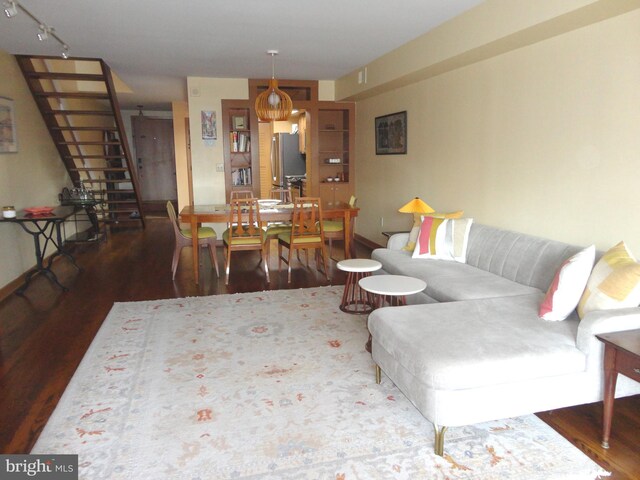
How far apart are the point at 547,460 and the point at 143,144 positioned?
11.0 m

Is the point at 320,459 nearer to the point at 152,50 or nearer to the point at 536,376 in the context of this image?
the point at 536,376

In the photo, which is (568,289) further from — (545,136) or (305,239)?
(305,239)

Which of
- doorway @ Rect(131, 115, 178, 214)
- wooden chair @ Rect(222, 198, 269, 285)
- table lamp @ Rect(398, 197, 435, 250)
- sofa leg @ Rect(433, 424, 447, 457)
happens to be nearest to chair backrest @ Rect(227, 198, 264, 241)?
wooden chair @ Rect(222, 198, 269, 285)

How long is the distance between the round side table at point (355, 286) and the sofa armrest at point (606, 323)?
1.67 metres

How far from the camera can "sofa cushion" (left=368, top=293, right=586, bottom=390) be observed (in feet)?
6.73

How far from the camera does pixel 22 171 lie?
5.21 meters

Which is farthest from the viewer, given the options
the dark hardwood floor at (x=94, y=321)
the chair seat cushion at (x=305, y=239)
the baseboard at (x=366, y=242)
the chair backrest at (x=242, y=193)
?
the baseboard at (x=366, y=242)

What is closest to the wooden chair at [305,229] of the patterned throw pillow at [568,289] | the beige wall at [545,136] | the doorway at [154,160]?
the beige wall at [545,136]

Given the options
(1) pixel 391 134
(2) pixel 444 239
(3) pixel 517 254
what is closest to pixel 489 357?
(3) pixel 517 254

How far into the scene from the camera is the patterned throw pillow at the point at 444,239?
3.91 metres

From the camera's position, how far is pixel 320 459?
2.05 m

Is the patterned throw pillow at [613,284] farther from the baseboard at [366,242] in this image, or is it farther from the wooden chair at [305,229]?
the baseboard at [366,242]

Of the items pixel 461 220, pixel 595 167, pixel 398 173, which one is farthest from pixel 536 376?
pixel 398 173

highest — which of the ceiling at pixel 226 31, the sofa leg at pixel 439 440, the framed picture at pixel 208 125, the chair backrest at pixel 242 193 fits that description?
the ceiling at pixel 226 31
